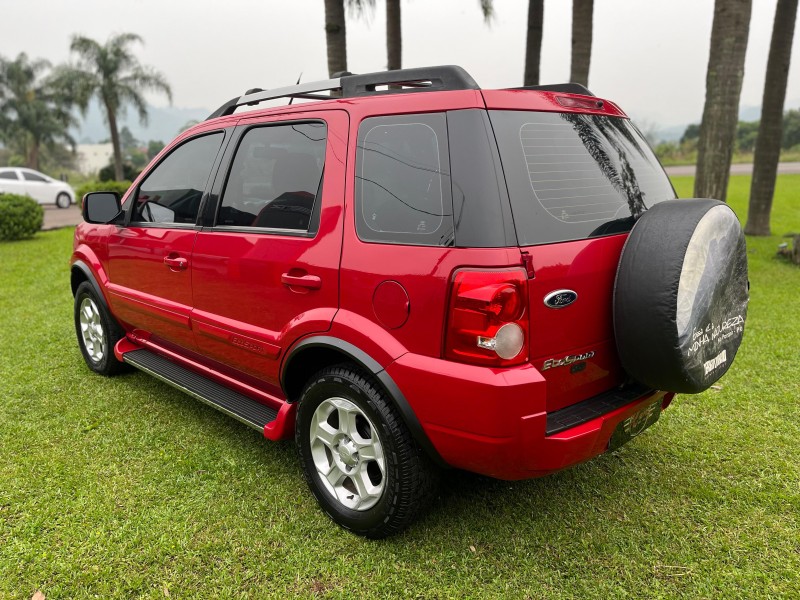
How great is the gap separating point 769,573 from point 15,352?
562cm

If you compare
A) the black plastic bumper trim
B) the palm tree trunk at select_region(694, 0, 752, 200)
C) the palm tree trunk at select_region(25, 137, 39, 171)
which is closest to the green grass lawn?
the black plastic bumper trim

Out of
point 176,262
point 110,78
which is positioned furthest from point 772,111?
point 110,78

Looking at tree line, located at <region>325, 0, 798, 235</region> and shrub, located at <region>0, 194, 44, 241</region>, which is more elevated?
tree line, located at <region>325, 0, 798, 235</region>

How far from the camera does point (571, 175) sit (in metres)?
2.34

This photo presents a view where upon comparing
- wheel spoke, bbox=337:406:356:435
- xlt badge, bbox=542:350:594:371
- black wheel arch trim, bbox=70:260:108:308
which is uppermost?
xlt badge, bbox=542:350:594:371

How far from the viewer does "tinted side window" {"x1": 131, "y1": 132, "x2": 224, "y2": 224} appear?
130 inches

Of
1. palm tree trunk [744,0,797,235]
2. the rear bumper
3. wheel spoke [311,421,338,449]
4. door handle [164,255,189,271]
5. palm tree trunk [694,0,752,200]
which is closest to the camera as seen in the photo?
the rear bumper

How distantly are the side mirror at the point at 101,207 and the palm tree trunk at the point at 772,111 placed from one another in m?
9.77

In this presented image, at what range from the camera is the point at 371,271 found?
228 cm

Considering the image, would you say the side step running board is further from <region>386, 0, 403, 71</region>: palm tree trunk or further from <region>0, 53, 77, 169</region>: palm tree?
<region>0, 53, 77, 169</region>: palm tree

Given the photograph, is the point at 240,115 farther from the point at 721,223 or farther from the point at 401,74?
the point at 721,223

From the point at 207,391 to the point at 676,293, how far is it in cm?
246

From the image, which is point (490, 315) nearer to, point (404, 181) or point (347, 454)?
point (404, 181)

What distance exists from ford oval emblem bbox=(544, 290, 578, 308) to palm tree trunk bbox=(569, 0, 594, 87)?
24.6 feet
